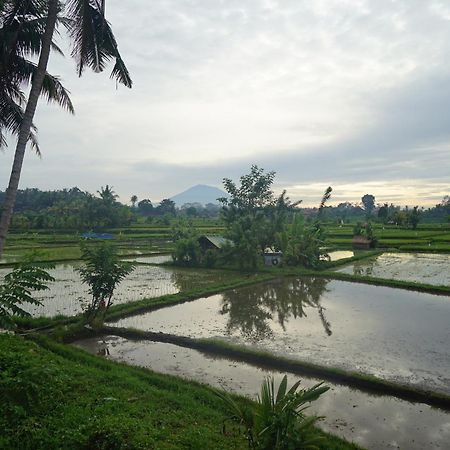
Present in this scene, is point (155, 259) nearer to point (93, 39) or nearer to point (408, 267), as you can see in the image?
point (408, 267)

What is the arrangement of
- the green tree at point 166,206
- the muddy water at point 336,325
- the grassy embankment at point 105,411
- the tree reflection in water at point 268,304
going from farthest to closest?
the green tree at point 166,206 → the tree reflection in water at point 268,304 → the muddy water at point 336,325 → the grassy embankment at point 105,411

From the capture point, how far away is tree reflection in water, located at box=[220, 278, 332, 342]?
12111mm

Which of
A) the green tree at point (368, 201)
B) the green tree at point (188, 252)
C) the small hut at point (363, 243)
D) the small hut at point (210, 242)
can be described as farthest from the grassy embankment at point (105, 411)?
the green tree at point (368, 201)

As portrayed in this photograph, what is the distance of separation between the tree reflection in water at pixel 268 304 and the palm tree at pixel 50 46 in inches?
287

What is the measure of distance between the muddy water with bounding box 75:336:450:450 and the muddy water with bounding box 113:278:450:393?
95cm

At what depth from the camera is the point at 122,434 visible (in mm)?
4492

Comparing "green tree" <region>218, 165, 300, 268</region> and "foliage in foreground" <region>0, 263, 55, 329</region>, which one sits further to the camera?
"green tree" <region>218, 165, 300, 268</region>

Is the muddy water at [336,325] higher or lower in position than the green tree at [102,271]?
lower

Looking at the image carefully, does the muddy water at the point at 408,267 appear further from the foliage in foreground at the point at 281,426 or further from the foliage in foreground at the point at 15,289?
the foliage in foreground at the point at 15,289

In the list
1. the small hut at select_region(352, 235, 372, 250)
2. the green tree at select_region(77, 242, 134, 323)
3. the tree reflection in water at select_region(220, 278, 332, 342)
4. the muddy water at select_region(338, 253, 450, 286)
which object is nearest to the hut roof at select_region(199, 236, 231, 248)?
the tree reflection in water at select_region(220, 278, 332, 342)

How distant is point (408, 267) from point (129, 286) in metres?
16.6

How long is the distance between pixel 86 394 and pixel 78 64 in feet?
21.2

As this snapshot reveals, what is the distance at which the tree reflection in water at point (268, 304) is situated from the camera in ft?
39.7

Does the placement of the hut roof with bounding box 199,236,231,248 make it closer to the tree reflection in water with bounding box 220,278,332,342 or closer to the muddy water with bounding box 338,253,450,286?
the tree reflection in water with bounding box 220,278,332,342
